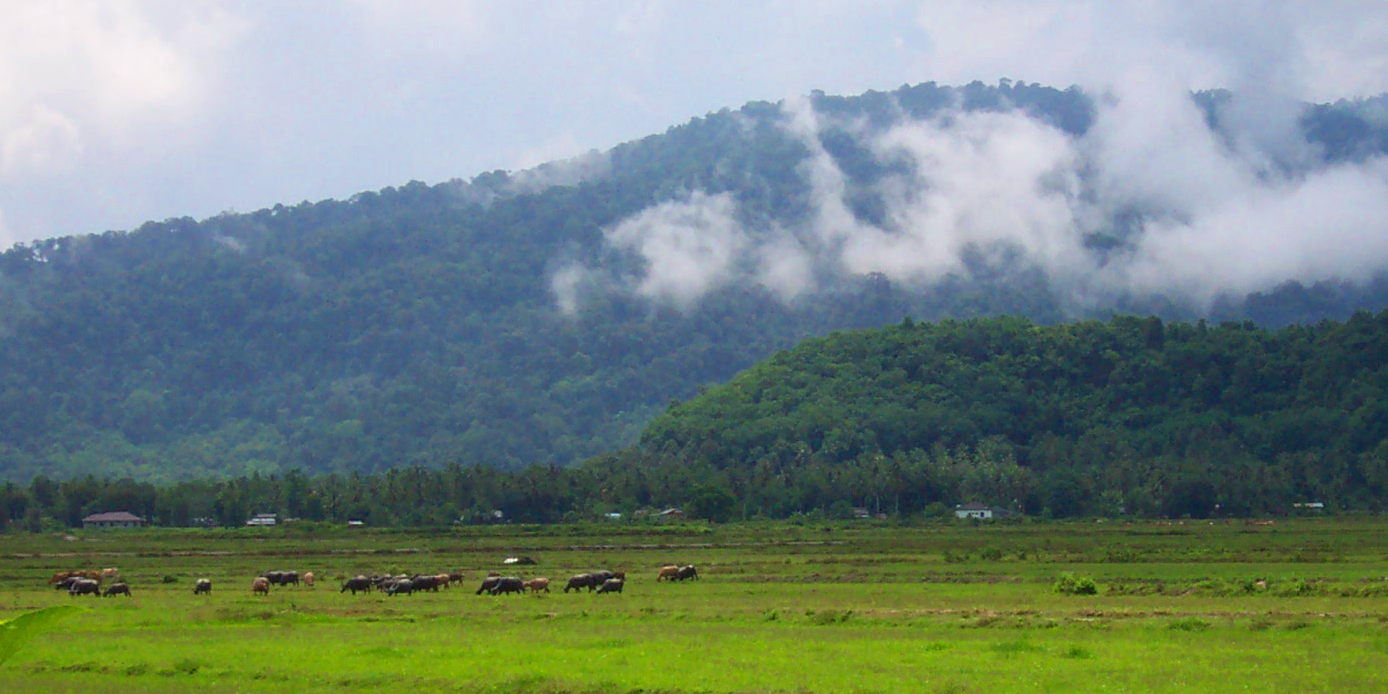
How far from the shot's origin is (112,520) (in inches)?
4902

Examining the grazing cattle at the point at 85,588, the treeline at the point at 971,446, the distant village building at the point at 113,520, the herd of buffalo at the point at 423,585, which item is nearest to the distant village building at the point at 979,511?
the treeline at the point at 971,446

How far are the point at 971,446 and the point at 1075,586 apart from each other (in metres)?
131

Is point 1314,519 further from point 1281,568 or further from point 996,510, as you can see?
point 1281,568

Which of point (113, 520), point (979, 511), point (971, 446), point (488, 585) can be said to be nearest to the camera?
point (488, 585)

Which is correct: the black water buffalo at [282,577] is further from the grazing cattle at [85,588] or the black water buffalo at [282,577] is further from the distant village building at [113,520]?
the distant village building at [113,520]

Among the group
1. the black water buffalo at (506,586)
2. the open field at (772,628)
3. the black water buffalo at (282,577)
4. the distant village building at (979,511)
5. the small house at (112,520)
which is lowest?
the open field at (772,628)

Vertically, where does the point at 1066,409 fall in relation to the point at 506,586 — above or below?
above

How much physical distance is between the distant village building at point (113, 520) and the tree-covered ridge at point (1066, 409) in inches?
2111

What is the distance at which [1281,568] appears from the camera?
57.1 meters

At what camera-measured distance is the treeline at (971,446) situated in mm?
126750

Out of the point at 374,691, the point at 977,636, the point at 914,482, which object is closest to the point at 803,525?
the point at 914,482

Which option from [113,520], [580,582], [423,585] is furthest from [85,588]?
[113,520]

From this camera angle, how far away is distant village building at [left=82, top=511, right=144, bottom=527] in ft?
406

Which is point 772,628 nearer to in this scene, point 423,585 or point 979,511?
point 423,585
